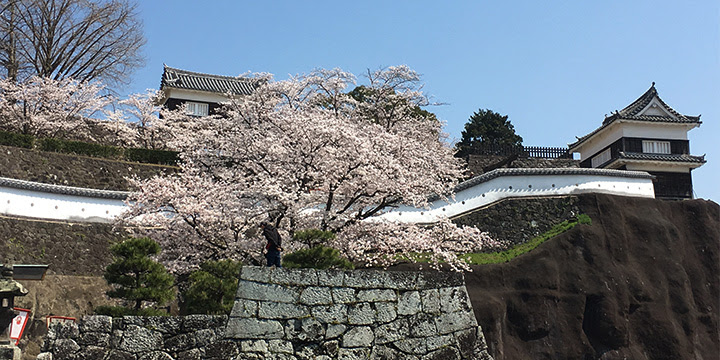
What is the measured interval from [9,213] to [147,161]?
617 centimetres

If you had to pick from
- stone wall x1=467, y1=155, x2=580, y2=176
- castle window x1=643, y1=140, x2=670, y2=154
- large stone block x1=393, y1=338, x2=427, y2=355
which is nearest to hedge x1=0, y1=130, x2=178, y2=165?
stone wall x1=467, y1=155, x2=580, y2=176

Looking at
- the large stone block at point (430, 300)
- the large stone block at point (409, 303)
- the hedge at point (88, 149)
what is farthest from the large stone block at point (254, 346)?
the hedge at point (88, 149)

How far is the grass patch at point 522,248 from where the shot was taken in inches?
Answer: 931

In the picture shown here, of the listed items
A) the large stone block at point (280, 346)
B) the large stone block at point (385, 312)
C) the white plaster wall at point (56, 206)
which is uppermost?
the white plaster wall at point (56, 206)

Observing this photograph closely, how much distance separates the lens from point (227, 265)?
44.4 feet

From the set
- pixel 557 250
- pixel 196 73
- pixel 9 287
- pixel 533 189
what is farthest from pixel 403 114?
pixel 9 287

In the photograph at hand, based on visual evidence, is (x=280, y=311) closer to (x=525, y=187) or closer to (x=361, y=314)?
(x=361, y=314)

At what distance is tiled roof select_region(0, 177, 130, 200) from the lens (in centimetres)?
2175

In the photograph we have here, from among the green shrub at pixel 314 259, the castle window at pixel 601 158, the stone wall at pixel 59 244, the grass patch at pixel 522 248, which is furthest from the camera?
the castle window at pixel 601 158

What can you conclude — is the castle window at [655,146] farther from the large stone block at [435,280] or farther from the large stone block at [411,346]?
the large stone block at [411,346]

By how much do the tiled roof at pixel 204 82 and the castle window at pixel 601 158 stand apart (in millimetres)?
18446

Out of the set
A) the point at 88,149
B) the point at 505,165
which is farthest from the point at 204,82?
the point at 505,165

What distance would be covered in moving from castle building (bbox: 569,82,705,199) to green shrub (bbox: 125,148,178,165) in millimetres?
19289

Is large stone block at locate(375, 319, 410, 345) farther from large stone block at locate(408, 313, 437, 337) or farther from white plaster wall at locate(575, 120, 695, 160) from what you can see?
white plaster wall at locate(575, 120, 695, 160)
